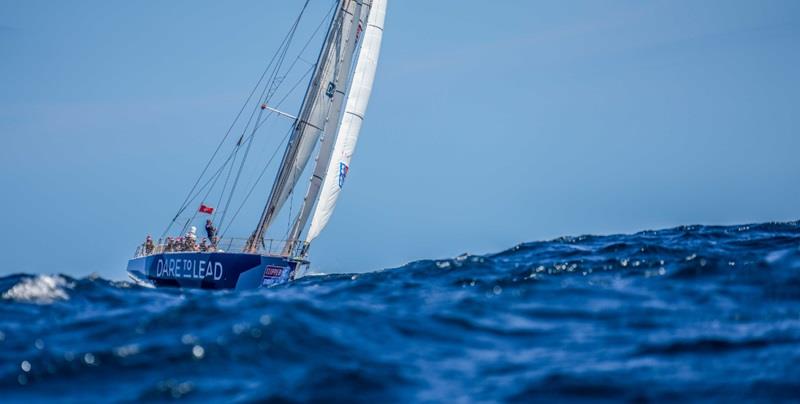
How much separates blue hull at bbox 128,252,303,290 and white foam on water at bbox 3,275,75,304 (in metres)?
11.2

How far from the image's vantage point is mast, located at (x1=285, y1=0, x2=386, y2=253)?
29859 mm

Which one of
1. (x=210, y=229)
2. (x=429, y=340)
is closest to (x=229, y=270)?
(x=210, y=229)

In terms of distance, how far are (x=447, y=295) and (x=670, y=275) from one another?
4.25m

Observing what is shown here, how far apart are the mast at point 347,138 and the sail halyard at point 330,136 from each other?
1.5 inches

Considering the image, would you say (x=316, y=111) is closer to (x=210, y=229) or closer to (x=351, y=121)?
(x=351, y=121)

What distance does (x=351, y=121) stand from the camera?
30516mm

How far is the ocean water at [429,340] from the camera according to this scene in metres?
8.27

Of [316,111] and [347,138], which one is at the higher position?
[316,111]

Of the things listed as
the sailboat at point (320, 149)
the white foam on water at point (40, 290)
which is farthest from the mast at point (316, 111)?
the white foam on water at point (40, 290)

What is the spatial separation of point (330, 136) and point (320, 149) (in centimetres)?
71

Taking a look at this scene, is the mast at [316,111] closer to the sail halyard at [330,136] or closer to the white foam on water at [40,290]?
the sail halyard at [330,136]

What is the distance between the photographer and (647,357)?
921 centimetres

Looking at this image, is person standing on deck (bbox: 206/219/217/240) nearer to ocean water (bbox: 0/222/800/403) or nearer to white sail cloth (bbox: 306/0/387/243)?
white sail cloth (bbox: 306/0/387/243)

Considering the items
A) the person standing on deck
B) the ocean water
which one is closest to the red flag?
the person standing on deck
